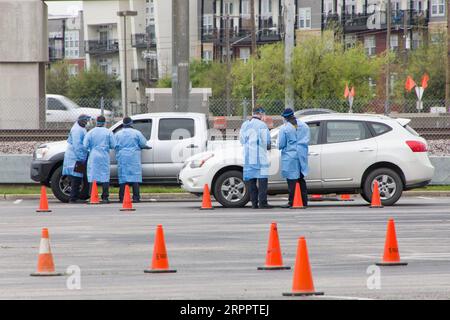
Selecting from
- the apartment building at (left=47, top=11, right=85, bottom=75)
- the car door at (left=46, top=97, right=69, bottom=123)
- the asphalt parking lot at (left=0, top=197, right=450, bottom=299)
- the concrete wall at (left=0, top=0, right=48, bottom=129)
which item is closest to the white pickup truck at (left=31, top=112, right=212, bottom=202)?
the asphalt parking lot at (left=0, top=197, right=450, bottom=299)

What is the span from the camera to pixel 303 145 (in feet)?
72.2

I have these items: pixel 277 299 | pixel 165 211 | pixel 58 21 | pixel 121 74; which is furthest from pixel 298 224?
pixel 58 21

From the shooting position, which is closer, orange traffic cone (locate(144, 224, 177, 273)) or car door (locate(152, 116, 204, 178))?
orange traffic cone (locate(144, 224, 177, 273))

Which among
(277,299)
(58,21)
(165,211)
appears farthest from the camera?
(58,21)

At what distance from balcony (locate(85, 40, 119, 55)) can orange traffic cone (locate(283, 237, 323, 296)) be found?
8977cm

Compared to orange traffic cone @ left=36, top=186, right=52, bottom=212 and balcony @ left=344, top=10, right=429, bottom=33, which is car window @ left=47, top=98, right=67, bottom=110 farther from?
balcony @ left=344, top=10, right=429, bottom=33

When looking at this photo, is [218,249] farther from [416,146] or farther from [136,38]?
[136,38]

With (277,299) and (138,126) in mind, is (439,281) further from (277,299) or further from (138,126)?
(138,126)

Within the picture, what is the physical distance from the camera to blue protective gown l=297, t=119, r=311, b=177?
22.0 metres

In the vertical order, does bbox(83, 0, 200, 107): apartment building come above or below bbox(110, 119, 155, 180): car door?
above

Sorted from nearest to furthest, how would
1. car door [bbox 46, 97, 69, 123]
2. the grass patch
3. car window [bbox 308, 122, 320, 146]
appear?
car window [bbox 308, 122, 320, 146]
the grass patch
car door [bbox 46, 97, 69, 123]

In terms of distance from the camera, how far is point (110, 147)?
24.5 metres

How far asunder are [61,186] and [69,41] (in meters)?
92.3

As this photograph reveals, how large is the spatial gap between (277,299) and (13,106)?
24075 millimetres
